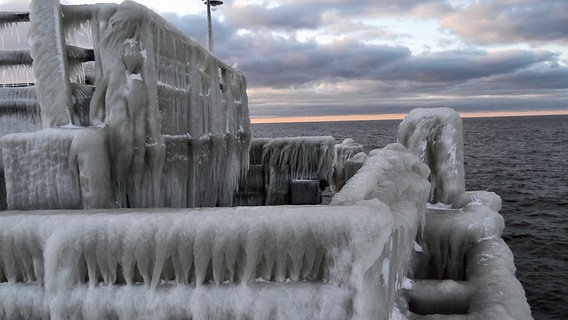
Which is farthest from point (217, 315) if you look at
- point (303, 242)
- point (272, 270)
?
point (303, 242)

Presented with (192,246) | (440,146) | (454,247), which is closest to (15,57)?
(192,246)

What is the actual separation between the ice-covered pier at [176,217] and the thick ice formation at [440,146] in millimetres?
25

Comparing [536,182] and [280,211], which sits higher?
[280,211]

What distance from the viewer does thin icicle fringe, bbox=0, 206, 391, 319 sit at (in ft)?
11.3

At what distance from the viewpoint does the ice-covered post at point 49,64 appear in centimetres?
531

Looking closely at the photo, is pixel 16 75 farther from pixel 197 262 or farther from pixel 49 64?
pixel 197 262

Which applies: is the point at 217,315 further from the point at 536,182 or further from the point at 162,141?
the point at 536,182

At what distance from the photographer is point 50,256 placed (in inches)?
139

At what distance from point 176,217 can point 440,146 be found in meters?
5.54

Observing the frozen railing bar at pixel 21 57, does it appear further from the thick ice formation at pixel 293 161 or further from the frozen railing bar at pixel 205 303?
the thick ice formation at pixel 293 161

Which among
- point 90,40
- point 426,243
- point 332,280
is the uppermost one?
point 90,40

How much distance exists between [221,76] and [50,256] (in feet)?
24.6

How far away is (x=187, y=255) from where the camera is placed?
3504mm

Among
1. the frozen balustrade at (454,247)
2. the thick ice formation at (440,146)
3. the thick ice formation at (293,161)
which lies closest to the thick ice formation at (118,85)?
the frozen balustrade at (454,247)
